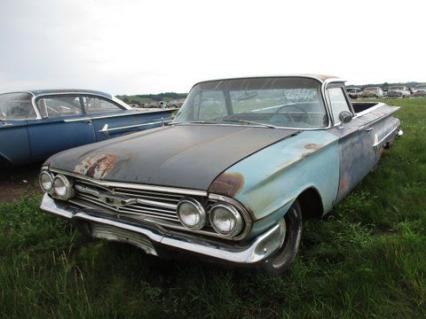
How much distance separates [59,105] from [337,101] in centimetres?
387

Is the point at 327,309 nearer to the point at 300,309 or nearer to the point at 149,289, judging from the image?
the point at 300,309

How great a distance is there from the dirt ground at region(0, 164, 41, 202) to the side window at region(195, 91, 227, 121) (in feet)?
7.91

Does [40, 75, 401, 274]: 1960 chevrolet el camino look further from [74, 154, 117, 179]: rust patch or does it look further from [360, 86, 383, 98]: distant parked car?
[360, 86, 383, 98]: distant parked car

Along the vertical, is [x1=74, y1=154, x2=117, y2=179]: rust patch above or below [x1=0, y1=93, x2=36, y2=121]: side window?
below

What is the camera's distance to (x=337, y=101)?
11.6 feet

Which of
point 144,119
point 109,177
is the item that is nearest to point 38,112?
point 144,119

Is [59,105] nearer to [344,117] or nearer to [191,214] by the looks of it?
[344,117]

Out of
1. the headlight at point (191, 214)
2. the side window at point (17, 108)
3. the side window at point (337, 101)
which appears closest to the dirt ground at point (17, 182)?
the side window at point (17, 108)

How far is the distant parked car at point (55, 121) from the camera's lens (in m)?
4.82

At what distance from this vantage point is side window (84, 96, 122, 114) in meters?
5.79

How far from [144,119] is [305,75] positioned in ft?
11.3

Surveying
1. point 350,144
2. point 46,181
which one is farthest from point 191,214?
point 350,144

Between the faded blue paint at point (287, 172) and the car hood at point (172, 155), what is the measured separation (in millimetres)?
105

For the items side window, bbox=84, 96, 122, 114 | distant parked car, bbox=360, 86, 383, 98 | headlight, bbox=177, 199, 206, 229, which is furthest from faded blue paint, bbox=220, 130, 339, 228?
distant parked car, bbox=360, 86, 383, 98
